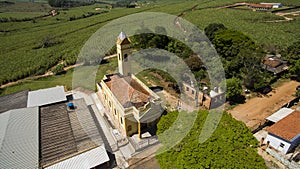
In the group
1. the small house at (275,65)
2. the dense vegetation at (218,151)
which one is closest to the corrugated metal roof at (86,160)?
the dense vegetation at (218,151)

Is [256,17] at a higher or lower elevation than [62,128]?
higher

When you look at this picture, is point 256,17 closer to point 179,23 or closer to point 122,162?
point 179,23

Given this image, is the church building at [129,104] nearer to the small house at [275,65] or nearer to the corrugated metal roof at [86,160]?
the corrugated metal roof at [86,160]

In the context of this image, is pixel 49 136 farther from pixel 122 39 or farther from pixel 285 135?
pixel 285 135

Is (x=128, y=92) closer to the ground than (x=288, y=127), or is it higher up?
higher up

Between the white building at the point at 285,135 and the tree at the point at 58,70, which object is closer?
the white building at the point at 285,135

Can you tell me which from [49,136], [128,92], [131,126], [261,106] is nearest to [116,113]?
[131,126]

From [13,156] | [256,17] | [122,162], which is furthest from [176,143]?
[256,17]
